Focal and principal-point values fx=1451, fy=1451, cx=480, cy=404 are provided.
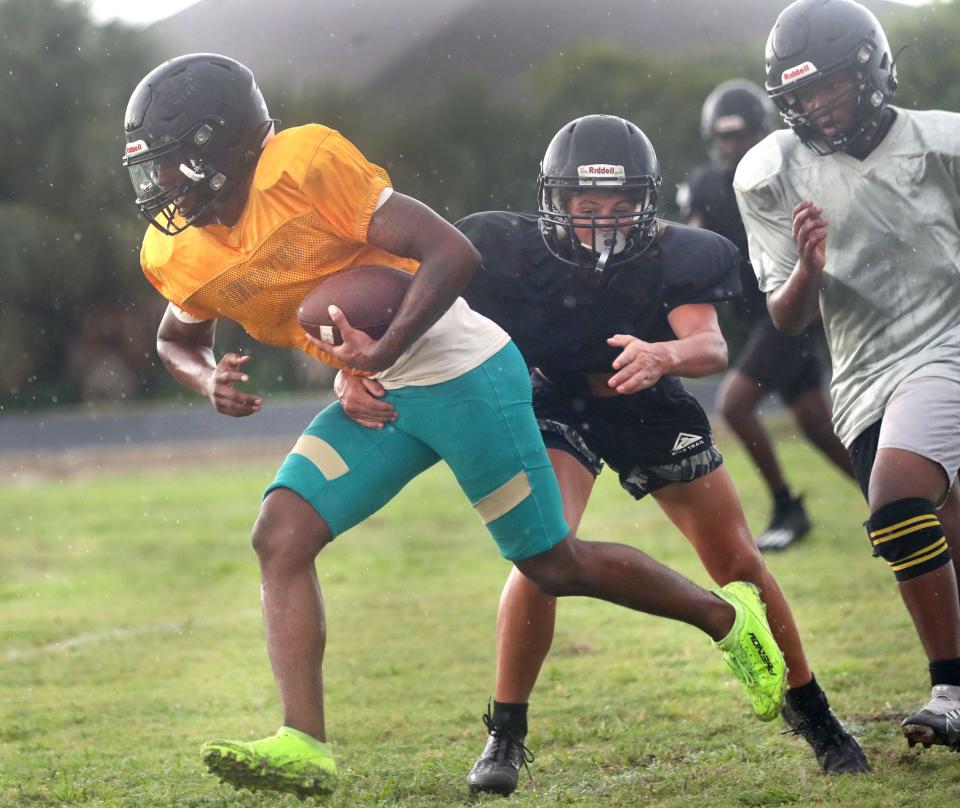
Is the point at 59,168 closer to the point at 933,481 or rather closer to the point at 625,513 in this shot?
the point at 625,513

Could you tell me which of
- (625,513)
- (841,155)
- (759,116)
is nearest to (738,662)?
(841,155)

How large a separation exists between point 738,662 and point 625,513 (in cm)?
602

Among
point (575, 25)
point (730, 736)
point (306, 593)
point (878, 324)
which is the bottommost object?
point (730, 736)

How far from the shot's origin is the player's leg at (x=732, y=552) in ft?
13.3

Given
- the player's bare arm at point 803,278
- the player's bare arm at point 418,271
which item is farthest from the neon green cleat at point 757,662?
the player's bare arm at point 418,271

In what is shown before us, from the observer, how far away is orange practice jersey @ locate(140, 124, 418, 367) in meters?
3.50

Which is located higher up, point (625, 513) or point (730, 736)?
point (730, 736)

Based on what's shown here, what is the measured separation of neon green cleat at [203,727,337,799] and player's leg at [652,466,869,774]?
51.7 inches

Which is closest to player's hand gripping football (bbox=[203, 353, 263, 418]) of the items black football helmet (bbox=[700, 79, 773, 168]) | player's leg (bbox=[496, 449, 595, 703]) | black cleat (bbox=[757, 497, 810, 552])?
player's leg (bbox=[496, 449, 595, 703])

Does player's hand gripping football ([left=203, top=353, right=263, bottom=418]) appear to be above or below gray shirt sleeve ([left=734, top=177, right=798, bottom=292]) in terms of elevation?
below

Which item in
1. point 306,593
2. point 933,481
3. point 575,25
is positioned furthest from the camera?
point 575,25

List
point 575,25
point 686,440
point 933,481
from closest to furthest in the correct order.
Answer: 1. point 933,481
2. point 686,440
3. point 575,25

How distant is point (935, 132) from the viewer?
164 inches

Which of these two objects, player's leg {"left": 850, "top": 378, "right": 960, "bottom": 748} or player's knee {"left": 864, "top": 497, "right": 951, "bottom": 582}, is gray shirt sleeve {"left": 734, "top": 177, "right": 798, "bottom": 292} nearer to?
player's leg {"left": 850, "top": 378, "right": 960, "bottom": 748}
